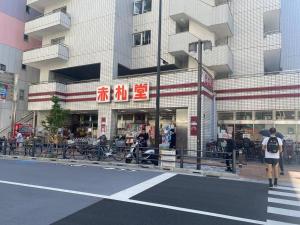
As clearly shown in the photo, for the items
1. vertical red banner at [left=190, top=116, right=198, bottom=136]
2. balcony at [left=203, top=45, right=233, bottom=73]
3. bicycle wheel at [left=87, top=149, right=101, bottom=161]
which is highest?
balcony at [left=203, top=45, right=233, bottom=73]

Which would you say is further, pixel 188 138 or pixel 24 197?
pixel 188 138

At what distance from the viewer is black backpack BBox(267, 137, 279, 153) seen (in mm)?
9492

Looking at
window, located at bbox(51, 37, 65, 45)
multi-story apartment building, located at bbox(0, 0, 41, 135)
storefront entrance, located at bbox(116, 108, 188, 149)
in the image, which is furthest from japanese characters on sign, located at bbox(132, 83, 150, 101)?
multi-story apartment building, located at bbox(0, 0, 41, 135)

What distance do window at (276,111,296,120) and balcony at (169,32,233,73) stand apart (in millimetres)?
4445

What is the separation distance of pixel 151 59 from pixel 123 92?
4022 millimetres

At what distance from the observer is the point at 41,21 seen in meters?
25.4

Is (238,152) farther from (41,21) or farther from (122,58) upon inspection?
(41,21)

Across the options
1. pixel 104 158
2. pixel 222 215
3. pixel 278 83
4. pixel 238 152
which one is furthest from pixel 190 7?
pixel 222 215

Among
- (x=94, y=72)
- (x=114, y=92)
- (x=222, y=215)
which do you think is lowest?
(x=222, y=215)

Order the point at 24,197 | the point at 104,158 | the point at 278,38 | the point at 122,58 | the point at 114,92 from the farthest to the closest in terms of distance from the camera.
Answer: the point at 122,58
the point at 114,92
the point at 278,38
the point at 104,158
the point at 24,197

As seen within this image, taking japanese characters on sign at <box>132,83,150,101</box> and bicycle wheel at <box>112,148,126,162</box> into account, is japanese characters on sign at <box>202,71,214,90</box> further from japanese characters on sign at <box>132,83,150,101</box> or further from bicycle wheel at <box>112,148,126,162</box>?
bicycle wheel at <box>112,148,126,162</box>

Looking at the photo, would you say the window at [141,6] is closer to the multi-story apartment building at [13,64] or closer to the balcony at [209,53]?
the balcony at [209,53]

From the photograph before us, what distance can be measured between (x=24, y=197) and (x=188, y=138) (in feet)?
40.4

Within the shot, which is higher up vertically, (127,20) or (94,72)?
(127,20)
